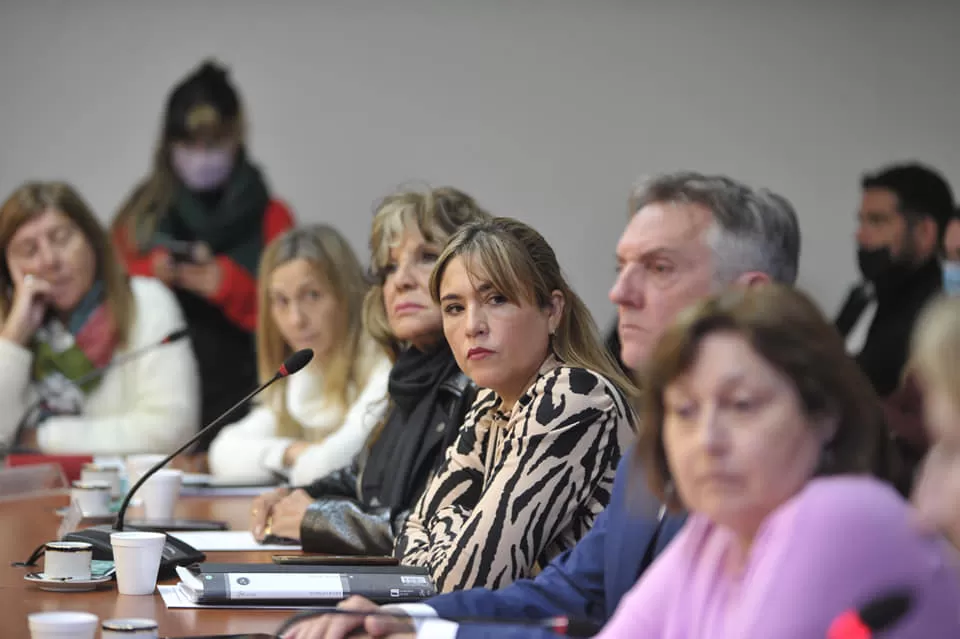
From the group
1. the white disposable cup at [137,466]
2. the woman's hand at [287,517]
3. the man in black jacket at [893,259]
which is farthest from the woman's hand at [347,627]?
the man in black jacket at [893,259]

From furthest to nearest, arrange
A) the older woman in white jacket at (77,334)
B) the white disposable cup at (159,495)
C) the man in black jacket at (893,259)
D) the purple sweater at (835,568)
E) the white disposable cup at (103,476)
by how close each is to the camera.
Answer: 1. the older woman in white jacket at (77,334)
2. the man in black jacket at (893,259)
3. the white disposable cup at (103,476)
4. the white disposable cup at (159,495)
5. the purple sweater at (835,568)

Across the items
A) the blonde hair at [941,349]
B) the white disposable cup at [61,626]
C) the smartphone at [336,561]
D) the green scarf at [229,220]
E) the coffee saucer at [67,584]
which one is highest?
the blonde hair at [941,349]

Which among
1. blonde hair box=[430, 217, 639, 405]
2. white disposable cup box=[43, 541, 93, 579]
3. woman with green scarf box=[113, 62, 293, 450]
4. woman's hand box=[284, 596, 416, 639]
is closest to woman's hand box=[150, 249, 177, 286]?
woman with green scarf box=[113, 62, 293, 450]

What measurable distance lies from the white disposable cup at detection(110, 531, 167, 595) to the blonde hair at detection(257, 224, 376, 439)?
171cm

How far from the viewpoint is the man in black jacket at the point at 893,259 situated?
391cm

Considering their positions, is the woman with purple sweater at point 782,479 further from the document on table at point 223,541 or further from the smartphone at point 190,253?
the smartphone at point 190,253

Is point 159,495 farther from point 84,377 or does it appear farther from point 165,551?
point 84,377

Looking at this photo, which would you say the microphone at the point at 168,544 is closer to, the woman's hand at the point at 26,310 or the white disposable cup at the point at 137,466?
the white disposable cup at the point at 137,466

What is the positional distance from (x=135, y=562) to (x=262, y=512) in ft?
2.35

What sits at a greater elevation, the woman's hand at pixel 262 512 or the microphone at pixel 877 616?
the microphone at pixel 877 616

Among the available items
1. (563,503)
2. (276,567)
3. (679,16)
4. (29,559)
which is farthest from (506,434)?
(679,16)

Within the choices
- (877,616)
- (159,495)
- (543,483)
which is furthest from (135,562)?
(877,616)

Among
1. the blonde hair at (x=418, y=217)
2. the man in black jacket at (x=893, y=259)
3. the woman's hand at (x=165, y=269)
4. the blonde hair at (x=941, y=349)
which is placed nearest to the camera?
the blonde hair at (x=941, y=349)

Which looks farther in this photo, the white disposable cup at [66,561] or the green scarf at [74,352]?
the green scarf at [74,352]
